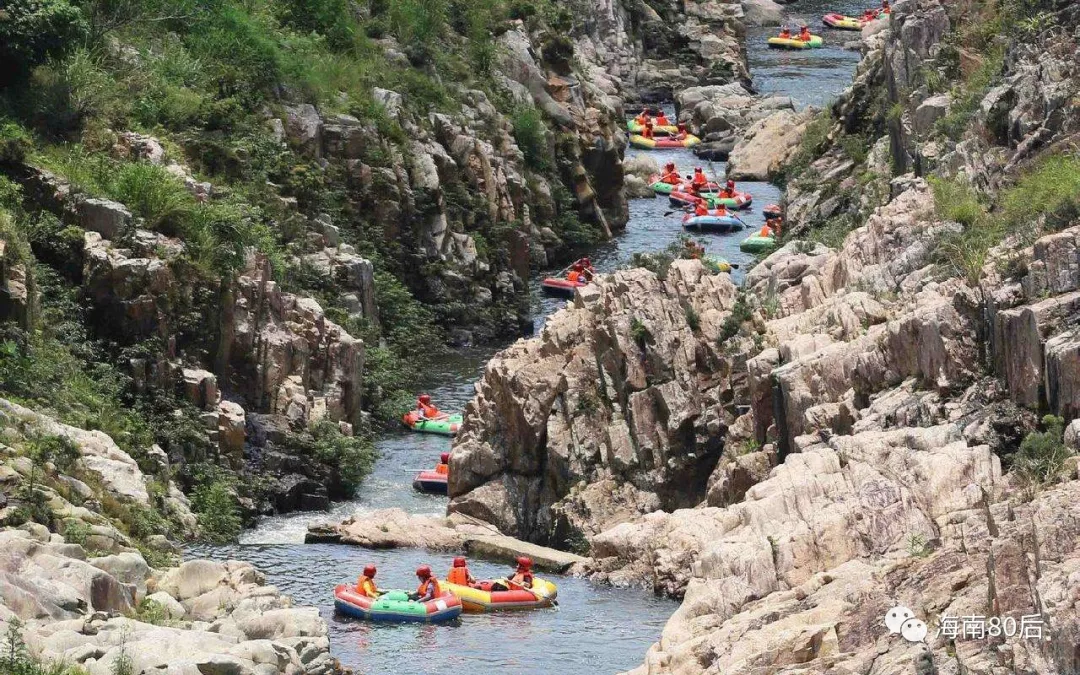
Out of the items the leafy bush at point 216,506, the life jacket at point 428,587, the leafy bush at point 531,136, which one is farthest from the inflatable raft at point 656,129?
the life jacket at point 428,587

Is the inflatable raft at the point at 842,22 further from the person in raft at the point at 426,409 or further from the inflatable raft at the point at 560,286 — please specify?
the person in raft at the point at 426,409

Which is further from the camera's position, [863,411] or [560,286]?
[560,286]

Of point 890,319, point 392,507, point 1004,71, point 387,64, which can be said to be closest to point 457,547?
point 392,507

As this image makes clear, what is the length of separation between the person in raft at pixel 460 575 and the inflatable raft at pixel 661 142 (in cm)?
4763

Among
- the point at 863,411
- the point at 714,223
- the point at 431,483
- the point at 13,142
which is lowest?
the point at 431,483

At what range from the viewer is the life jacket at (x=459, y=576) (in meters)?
43.8

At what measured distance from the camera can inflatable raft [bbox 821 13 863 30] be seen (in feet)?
353

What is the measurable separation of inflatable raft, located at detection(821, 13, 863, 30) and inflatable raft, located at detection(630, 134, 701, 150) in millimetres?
19768

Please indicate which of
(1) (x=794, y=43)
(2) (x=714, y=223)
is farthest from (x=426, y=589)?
(1) (x=794, y=43)

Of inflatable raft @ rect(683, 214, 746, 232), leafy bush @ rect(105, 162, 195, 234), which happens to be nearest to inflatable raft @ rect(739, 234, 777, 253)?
inflatable raft @ rect(683, 214, 746, 232)

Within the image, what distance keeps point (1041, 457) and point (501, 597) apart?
13.1 metres

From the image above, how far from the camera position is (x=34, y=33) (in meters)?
52.9

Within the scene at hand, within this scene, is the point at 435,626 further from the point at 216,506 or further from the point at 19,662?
the point at 19,662

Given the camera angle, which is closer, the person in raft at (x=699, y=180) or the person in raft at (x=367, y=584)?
the person in raft at (x=367, y=584)
